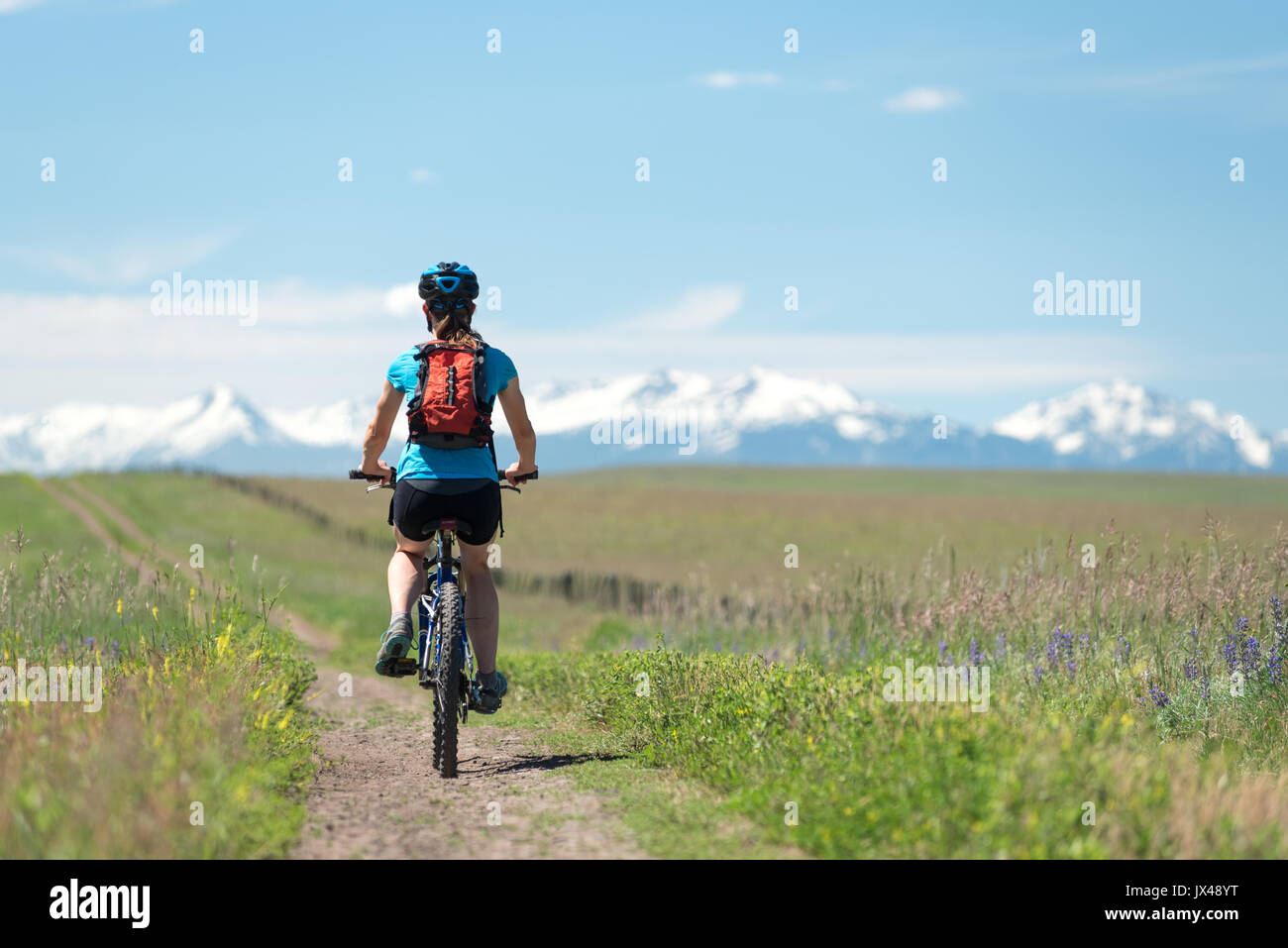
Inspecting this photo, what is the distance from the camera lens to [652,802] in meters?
5.47

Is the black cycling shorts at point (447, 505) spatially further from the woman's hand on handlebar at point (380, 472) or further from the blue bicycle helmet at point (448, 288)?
the blue bicycle helmet at point (448, 288)

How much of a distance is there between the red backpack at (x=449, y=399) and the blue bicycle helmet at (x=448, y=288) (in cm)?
34

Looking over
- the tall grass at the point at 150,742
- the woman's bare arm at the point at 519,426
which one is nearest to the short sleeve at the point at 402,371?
the woman's bare arm at the point at 519,426

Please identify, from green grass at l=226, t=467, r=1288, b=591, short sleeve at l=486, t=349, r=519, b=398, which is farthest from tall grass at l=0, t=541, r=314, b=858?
green grass at l=226, t=467, r=1288, b=591

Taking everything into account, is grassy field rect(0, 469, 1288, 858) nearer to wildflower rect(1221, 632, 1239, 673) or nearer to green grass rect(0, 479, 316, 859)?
wildflower rect(1221, 632, 1239, 673)

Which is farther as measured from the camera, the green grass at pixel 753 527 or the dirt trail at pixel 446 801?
the green grass at pixel 753 527

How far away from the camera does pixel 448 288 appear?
645 centimetres

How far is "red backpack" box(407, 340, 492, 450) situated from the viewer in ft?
20.1

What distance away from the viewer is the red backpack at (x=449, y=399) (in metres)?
6.12

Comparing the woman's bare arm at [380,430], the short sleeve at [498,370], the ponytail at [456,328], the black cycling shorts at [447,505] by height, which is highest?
the ponytail at [456,328]

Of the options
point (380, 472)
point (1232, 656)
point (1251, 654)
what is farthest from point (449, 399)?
point (1251, 654)
